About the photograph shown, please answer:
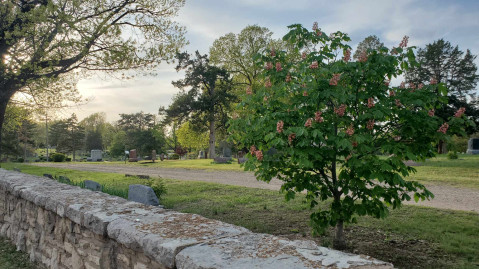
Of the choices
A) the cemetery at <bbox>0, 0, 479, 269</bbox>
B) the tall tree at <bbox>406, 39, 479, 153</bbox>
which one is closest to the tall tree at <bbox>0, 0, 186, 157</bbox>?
the cemetery at <bbox>0, 0, 479, 269</bbox>

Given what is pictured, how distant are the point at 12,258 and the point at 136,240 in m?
4.02

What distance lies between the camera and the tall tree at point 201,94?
32.9m

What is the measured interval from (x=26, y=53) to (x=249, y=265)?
1266cm

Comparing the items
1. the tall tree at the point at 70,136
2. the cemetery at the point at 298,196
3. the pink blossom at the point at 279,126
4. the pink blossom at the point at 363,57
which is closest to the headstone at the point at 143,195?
the cemetery at the point at 298,196

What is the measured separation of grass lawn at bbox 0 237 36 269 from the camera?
5011 mm

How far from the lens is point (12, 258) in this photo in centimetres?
533

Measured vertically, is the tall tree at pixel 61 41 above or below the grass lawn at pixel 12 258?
above

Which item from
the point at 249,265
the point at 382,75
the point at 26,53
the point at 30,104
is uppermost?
the point at 26,53

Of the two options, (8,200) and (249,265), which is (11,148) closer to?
(8,200)

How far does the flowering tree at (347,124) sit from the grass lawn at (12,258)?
373 centimetres

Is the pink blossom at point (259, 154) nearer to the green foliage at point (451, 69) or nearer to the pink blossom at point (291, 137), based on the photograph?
the pink blossom at point (291, 137)

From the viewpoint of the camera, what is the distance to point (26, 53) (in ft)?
38.1

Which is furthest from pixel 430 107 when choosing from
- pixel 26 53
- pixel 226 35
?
pixel 226 35

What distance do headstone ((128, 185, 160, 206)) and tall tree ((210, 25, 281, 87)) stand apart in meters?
26.7
